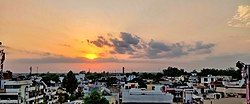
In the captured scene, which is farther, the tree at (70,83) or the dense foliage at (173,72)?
the dense foliage at (173,72)

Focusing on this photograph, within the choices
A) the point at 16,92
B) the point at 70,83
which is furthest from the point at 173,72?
the point at 16,92

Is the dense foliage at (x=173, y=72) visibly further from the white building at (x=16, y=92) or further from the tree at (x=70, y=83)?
the white building at (x=16, y=92)

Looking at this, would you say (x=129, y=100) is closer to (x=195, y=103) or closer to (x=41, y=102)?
(x=195, y=103)

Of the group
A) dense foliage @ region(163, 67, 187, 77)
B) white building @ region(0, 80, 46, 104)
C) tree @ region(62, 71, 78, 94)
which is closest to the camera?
white building @ region(0, 80, 46, 104)

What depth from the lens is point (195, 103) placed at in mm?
51406

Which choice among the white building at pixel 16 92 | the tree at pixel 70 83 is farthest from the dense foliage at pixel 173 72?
the white building at pixel 16 92

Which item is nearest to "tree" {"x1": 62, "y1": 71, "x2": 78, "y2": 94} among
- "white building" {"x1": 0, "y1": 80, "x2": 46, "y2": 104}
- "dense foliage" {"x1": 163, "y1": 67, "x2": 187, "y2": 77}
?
"white building" {"x1": 0, "y1": 80, "x2": 46, "y2": 104}

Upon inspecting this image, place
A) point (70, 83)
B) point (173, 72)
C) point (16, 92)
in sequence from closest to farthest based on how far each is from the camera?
point (16, 92) < point (70, 83) < point (173, 72)

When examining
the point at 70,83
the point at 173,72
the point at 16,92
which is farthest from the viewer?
the point at 173,72

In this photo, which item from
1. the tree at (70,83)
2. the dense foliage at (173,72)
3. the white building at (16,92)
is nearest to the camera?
the white building at (16,92)

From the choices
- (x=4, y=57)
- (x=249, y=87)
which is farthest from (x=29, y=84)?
(x=249, y=87)

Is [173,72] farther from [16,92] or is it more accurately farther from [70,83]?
[16,92]

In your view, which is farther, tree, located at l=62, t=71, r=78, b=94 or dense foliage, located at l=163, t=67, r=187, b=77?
dense foliage, located at l=163, t=67, r=187, b=77

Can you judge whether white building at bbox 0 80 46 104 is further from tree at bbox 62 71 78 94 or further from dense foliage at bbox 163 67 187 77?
dense foliage at bbox 163 67 187 77
